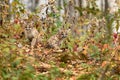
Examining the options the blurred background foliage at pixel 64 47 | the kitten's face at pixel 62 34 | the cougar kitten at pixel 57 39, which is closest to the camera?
the blurred background foliage at pixel 64 47

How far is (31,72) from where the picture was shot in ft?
9.71

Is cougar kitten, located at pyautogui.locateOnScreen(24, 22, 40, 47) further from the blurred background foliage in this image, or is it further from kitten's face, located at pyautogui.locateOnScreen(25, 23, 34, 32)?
the blurred background foliage

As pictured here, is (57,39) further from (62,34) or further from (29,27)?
(29,27)

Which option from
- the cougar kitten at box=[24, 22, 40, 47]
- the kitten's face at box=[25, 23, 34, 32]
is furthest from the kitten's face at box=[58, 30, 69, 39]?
the kitten's face at box=[25, 23, 34, 32]

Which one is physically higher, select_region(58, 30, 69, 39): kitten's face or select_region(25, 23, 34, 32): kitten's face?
select_region(25, 23, 34, 32): kitten's face

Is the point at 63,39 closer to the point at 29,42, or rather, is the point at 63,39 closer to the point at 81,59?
the point at 29,42

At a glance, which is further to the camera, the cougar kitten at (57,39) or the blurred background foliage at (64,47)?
the cougar kitten at (57,39)

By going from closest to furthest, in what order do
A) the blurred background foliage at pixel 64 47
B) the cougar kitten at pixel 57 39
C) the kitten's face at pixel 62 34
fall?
1. the blurred background foliage at pixel 64 47
2. the cougar kitten at pixel 57 39
3. the kitten's face at pixel 62 34

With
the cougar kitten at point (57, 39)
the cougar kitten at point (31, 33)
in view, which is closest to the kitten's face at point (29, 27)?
the cougar kitten at point (31, 33)

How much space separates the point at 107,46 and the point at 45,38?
9.78 ft

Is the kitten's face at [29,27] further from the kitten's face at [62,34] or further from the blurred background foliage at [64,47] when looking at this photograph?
the kitten's face at [62,34]

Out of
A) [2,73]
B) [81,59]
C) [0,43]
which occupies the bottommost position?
[81,59]

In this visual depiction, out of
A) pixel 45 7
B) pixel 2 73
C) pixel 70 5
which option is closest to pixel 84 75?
pixel 2 73

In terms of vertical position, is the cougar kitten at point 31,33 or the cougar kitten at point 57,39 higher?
the cougar kitten at point 31,33
